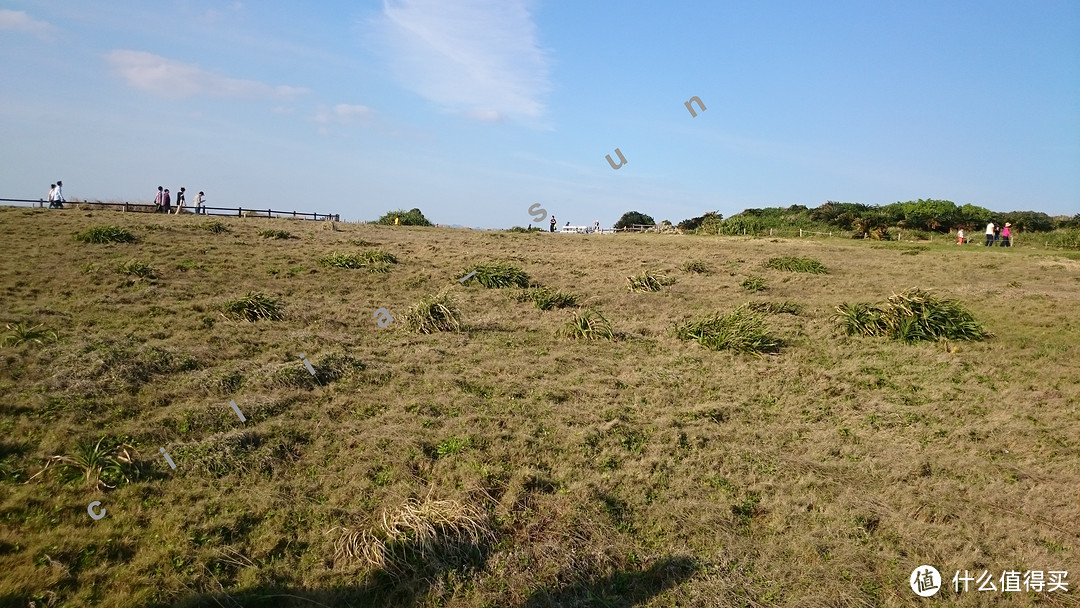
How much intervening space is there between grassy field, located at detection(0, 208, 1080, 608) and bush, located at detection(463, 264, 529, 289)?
2717 millimetres

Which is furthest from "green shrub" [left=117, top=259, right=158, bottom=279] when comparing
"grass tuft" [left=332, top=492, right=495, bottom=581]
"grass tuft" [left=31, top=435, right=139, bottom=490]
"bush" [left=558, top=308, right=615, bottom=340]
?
"grass tuft" [left=332, top=492, right=495, bottom=581]

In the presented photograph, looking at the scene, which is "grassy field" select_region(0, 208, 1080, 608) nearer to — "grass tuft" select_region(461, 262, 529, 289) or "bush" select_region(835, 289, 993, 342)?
"bush" select_region(835, 289, 993, 342)

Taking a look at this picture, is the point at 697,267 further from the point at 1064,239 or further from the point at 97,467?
the point at 1064,239

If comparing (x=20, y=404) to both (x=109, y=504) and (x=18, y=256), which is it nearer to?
(x=109, y=504)

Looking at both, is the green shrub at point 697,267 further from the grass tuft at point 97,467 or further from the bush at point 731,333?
the grass tuft at point 97,467

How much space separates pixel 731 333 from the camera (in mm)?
11812

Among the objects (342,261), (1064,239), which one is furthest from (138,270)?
(1064,239)

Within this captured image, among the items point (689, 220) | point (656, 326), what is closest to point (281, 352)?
point (656, 326)

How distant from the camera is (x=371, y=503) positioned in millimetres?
6027

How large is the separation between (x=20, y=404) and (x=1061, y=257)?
1202 inches

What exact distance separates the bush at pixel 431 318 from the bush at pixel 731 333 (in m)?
4.39

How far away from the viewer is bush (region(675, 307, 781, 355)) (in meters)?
11.6

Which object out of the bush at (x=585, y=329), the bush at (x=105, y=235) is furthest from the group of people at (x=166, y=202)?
the bush at (x=585, y=329)

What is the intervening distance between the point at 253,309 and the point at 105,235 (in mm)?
8903
